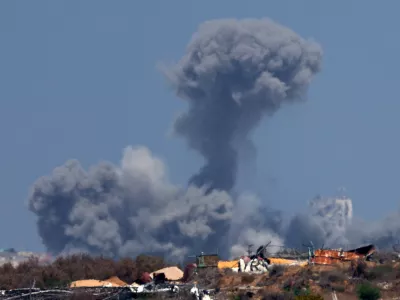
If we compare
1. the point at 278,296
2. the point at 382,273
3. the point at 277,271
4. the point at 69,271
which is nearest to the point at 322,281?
the point at 382,273

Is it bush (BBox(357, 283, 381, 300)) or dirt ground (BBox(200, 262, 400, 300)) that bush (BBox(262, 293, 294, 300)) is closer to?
dirt ground (BBox(200, 262, 400, 300))

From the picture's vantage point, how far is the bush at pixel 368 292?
57469 millimetres

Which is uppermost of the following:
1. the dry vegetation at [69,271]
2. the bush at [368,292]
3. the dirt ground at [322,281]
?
the dry vegetation at [69,271]

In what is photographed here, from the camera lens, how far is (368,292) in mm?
57656

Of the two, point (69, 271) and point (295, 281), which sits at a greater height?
point (69, 271)

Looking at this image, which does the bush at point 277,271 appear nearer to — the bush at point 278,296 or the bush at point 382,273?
the bush at point 382,273

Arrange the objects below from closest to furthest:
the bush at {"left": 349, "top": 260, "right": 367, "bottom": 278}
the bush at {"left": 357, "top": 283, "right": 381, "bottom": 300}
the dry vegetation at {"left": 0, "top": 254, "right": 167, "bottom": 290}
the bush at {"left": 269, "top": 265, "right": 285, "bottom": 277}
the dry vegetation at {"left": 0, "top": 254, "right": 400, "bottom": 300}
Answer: the bush at {"left": 357, "top": 283, "right": 381, "bottom": 300} < the dry vegetation at {"left": 0, "top": 254, "right": 400, "bottom": 300} < the bush at {"left": 349, "top": 260, "right": 367, "bottom": 278} < the bush at {"left": 269, "top": 265, "right": 285, "bottom": 277} < the dry vegetation at {"left": 0, "top": 254, "right": 167, "bottom": 290}

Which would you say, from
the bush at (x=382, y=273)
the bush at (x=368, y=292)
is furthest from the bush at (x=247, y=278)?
the bush at (x=368, y=292)

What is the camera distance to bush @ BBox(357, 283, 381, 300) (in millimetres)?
57469

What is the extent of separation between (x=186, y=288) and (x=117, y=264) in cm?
2138

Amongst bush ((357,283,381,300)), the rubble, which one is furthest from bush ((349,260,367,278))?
bush ((357,283,381,300))

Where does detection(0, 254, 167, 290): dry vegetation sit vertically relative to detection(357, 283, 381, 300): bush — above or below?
above

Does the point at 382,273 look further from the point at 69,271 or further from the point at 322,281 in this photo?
the point at 69,271

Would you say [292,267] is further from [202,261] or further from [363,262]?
[202,261]
